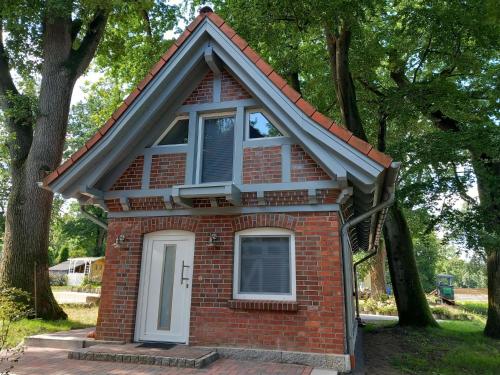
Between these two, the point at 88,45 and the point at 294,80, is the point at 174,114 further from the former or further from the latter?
the point at 88,45

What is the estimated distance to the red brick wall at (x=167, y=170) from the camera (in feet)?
24.8

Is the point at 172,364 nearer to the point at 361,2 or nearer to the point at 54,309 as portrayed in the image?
the point at 54,309

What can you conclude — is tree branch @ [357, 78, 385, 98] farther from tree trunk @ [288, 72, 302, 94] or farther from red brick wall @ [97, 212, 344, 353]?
red brick wall @ [97, 212, 344, 353]

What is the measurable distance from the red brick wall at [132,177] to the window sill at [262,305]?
3109mm

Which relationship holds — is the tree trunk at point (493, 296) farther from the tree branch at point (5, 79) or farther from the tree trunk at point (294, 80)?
the tree branch at point (5, 79)

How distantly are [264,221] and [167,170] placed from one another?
2.30 m

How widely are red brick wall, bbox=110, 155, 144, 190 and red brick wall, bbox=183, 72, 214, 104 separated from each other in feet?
5.30

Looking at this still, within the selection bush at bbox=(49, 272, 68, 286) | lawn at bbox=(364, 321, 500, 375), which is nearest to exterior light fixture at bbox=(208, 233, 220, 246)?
lawn at bbox=(364, 321, 500, 375)

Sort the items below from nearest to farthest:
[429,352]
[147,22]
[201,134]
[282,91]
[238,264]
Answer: [282,91], [238,264], [201,134], [429,352], [147,22]

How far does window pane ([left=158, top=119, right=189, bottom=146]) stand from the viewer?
7902 millimetres

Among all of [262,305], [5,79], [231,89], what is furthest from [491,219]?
[5,79]

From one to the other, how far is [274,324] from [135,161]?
4.32 meters

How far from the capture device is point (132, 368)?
5.70 meters

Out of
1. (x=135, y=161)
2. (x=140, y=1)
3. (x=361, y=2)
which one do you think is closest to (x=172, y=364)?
(x=135, y=161)
